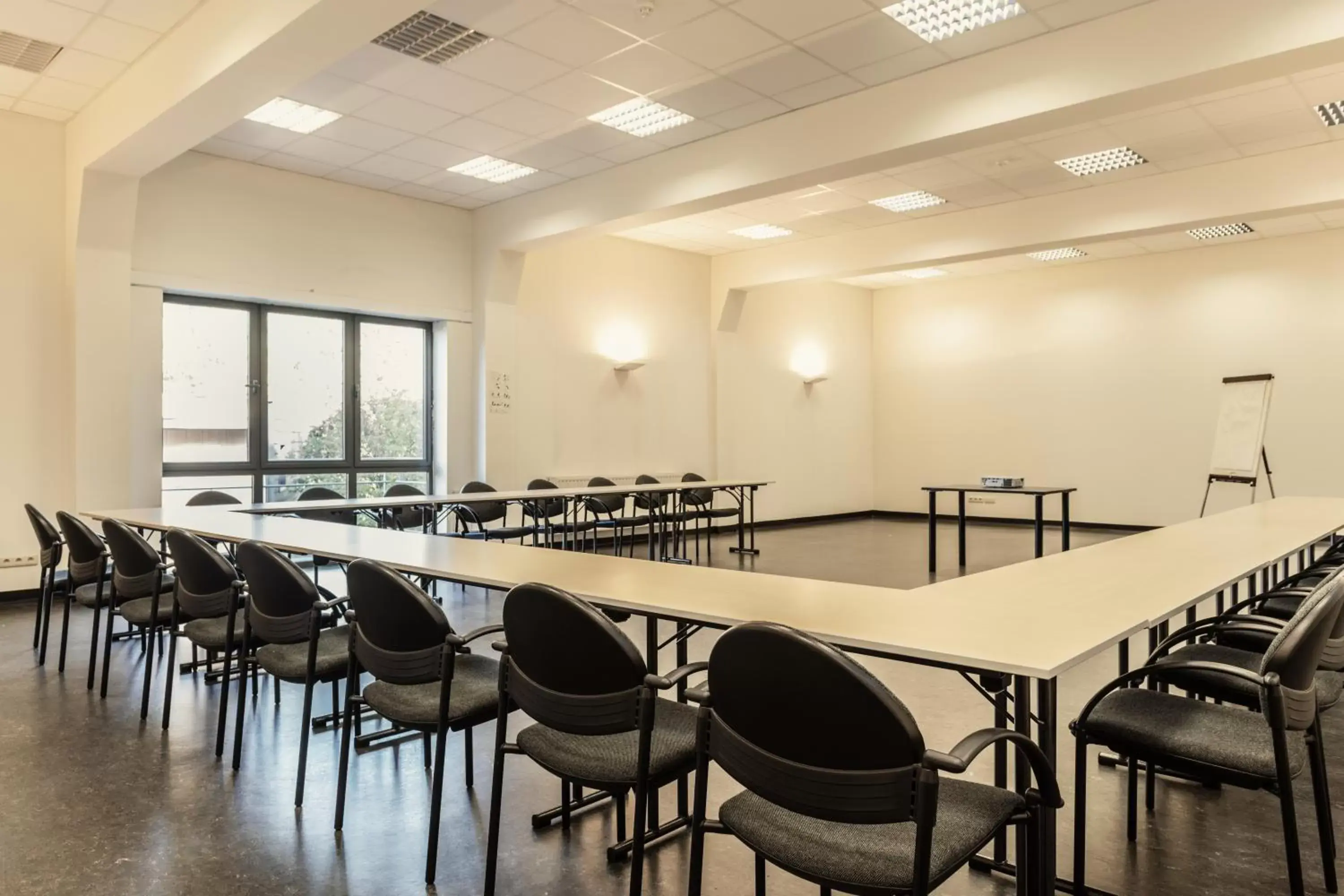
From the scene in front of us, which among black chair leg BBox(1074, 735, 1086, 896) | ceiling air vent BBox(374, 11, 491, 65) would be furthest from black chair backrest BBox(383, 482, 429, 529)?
black chair leg BBox(1074, 735, 1086, 896)

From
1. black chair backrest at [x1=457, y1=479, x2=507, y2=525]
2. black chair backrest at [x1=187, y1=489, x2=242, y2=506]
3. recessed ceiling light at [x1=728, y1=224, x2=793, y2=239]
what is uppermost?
recessed ceiling light at [x1=728, y1=224, x2=793, y2=239]

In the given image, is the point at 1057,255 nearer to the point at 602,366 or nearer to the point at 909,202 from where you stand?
the point at 909,202

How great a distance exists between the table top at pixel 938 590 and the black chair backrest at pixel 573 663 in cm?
31

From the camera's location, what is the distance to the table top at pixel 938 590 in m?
1.74

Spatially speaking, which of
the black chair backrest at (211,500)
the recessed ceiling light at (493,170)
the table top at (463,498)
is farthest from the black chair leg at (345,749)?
the recessed ceiling light at (493,170)

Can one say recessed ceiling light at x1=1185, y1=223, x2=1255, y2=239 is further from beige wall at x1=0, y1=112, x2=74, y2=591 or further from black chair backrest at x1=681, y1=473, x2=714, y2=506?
beige wall at x1=0, y1=112, x2=74, y2=591

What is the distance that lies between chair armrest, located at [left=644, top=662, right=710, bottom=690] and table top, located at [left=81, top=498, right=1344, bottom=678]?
18 centimetres

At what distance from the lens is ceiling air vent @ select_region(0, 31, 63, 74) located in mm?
4668

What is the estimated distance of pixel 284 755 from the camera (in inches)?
119

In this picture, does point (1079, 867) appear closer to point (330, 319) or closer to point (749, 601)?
point (749, 601)

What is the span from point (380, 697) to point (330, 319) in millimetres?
5921

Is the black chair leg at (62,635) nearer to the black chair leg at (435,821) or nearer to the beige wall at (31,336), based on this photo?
the beige wall at (31,336)

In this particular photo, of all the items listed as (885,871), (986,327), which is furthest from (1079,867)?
(986,327)

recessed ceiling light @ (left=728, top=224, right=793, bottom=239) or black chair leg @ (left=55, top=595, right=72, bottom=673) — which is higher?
recessed ceiling light @ (left=728, top=224, right=793, bottom=239)
